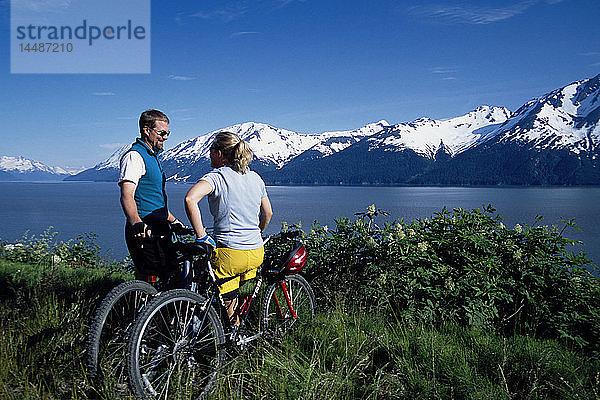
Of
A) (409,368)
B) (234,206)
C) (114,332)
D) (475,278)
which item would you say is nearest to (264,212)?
(234,206)

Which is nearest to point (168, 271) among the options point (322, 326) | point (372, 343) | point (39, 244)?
point (322, 326)

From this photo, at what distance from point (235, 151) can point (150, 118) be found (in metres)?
0.92

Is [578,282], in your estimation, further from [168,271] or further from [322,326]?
[168,271]

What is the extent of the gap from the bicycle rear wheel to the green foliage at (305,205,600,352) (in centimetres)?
209

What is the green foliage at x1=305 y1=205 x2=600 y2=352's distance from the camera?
13.5 ft

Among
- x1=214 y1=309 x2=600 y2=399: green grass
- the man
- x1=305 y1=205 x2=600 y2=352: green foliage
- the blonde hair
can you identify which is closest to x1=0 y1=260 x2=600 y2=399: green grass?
x1=214 y1=309 x2=600 y2=399: green grass

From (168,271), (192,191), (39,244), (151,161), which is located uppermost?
(151,161)

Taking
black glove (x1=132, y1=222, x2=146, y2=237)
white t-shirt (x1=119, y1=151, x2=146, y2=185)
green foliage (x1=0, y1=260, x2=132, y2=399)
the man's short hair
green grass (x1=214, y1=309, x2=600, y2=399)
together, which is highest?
the man's short hair

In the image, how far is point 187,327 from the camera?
290cm

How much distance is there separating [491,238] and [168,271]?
3.50 metres

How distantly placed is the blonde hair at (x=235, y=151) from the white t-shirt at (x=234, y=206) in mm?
63

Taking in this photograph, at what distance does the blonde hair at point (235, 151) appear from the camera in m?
3.38

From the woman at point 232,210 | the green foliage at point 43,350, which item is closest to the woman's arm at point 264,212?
the woman at point 232,210

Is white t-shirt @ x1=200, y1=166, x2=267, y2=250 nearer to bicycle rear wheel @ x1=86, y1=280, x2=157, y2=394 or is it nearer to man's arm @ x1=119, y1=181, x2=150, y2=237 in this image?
man's arm @ x1=119, y1=181, x2=150, y2=237
